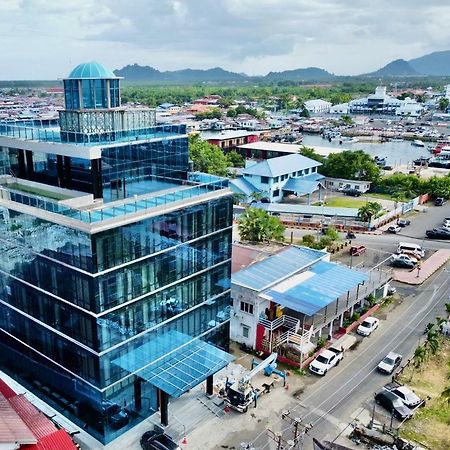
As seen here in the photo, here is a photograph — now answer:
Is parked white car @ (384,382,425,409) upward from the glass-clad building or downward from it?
downward

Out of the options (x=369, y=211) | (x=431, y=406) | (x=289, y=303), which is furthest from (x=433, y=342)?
(x=369, y=211)

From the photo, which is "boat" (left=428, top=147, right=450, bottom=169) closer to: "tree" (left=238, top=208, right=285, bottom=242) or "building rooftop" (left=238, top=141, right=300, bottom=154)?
"building rooftop" (left=238, top=141, right=300, bottom=154)

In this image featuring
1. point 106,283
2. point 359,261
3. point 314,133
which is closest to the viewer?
point 106,283

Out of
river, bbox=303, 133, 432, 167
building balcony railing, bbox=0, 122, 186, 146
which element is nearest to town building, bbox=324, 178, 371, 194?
river, bbox=303, 133, 432, 167

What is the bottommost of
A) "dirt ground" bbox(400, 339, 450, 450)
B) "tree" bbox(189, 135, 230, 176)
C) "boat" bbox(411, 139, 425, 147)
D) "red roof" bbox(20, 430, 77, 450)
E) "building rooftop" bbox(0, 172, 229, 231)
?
"dirt ground" bbox(400, 339, 450, 450)

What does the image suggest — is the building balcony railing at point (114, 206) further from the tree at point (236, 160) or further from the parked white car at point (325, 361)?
the tree at point (236, 160)

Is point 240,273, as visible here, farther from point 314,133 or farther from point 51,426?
point 314,133

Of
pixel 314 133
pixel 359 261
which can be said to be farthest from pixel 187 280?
pixel 314 133
